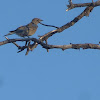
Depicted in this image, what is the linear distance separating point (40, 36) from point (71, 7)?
1.25 meters

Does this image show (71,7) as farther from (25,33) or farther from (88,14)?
(25,33)

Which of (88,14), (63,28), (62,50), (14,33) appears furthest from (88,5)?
(14,33)

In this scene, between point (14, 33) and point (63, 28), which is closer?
point (63, 28)

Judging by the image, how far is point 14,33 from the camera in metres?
10.7

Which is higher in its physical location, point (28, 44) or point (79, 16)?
point (79, 16)

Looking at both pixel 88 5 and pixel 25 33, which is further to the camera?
pixel 25 33

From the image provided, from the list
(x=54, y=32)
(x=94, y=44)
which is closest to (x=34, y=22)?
(x=54, y=32)

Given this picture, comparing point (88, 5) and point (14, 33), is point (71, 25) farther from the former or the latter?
point (14, 33)

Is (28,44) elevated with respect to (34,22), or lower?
lower

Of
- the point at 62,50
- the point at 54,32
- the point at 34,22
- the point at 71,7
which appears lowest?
the point at 62,50

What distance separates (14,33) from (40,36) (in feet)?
6.48

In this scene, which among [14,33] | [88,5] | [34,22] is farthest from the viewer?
[34,22]

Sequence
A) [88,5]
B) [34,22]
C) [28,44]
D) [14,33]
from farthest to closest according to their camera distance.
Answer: [34,22] < [14,33] < [88,5] < [28,44]

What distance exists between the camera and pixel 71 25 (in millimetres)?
9172
